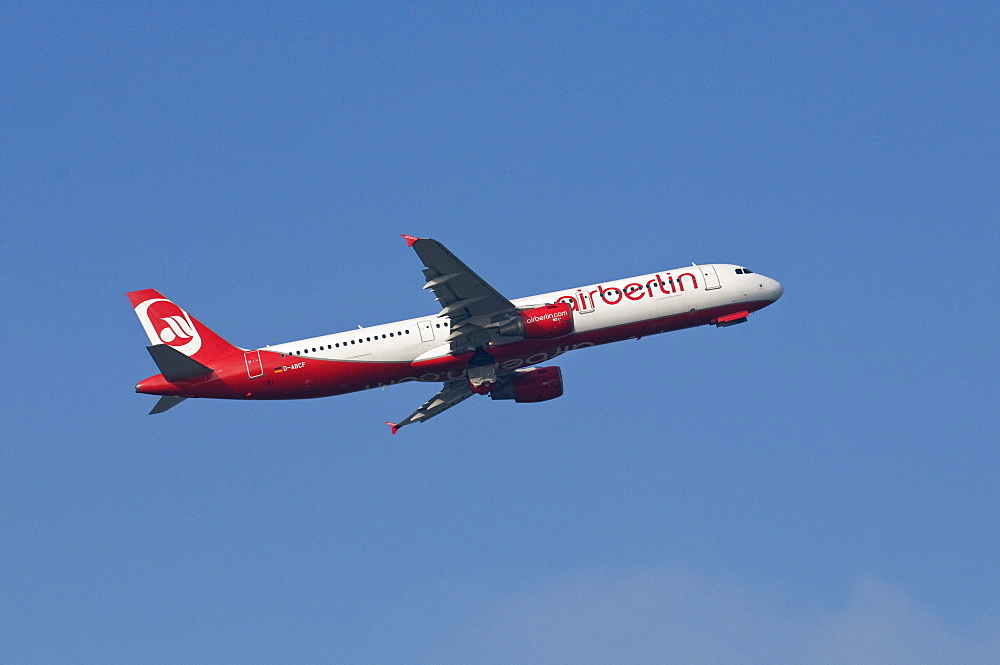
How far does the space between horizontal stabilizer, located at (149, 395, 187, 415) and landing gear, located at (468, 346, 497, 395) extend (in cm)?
1721

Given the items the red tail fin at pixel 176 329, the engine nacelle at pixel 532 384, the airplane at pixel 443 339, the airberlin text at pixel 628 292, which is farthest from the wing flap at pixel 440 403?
the red tail fin at pixel 176 329

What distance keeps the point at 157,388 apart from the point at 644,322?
29.3m

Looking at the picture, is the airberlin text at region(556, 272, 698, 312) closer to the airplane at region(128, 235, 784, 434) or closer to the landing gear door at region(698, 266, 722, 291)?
the airplane at region(128, 235, 784, 434)

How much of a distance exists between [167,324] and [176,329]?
0.74 meters

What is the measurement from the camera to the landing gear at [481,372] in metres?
68.8

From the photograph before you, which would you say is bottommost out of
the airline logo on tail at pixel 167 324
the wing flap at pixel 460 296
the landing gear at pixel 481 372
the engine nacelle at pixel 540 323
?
the landing gear at pixel 481 372

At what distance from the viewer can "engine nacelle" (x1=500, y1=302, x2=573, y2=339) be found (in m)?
67.2

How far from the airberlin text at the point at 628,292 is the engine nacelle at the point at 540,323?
1.38m

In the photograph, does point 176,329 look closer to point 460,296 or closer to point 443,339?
point 443,339

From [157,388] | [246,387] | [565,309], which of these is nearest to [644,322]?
[565,309]

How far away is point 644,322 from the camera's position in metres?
70.1

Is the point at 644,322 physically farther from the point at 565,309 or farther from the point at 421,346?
the point at 421,346

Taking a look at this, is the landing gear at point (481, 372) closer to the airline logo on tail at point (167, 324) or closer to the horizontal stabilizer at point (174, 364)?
the horizontal stabilizer at point (174, 364)

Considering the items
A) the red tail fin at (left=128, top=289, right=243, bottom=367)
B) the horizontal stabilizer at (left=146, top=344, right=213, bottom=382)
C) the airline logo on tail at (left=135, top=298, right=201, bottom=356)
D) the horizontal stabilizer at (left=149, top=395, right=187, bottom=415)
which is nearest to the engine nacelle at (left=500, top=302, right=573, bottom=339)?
the red tail fin at (left=128, top=289, right=243, bottom=367)
